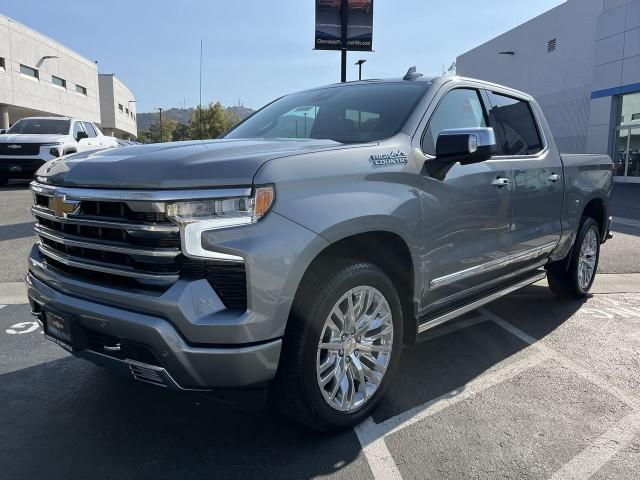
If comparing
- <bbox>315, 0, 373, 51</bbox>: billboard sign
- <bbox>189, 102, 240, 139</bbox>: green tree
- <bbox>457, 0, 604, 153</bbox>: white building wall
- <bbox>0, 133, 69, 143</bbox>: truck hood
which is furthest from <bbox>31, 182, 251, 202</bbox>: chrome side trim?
<bbox>189, 102, 240, 139</bbox>: green tree

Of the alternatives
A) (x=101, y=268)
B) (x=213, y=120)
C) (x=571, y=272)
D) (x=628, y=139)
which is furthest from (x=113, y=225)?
(x=213, y=120)

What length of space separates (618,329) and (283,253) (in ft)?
11.9

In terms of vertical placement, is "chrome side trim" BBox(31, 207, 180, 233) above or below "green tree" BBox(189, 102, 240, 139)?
below

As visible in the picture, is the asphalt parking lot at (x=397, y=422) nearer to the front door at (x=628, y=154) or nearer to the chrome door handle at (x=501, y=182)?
the chrome door handle at (x=501, y=182)

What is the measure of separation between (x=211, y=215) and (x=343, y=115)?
169cm

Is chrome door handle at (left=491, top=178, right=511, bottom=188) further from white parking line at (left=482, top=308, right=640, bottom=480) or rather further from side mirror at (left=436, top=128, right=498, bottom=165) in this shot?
white parking line at (left=482, top=308, right=640, bottom=480)

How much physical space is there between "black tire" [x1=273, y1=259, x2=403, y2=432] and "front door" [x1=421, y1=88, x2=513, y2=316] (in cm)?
58

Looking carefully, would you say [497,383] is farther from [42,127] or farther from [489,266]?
[42,127]

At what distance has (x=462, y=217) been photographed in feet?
11.4

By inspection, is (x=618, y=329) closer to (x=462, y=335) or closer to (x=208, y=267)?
(x=462, y=335)

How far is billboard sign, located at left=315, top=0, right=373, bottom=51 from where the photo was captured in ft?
56.9

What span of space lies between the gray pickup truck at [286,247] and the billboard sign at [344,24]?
1457 cm

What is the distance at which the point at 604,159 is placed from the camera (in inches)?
224

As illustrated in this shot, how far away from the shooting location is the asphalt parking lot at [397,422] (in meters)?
2.62
